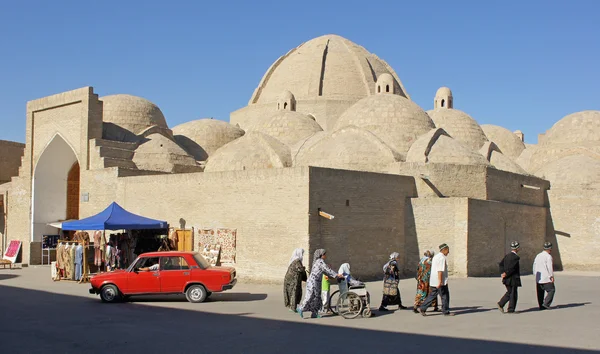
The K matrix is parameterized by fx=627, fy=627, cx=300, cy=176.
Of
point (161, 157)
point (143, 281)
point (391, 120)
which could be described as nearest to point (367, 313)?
point (143, 281)

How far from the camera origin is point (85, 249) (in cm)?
1545

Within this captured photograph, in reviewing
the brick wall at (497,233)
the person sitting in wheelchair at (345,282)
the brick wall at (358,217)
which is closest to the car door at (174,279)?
the person sitting in wheelchair at (345,282)

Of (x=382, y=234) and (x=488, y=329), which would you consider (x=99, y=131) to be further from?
(x=488, y=329)

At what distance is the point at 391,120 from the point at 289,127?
4800 mm

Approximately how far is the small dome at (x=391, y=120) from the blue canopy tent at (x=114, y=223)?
30.2ft

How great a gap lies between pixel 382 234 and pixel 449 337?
29.1 ft

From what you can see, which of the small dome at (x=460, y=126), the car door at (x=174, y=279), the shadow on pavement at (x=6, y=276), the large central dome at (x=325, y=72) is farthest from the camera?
the large central dome at (x=325, y=72)

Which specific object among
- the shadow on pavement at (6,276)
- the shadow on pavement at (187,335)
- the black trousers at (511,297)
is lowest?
the shadow on pavement at (6,276)

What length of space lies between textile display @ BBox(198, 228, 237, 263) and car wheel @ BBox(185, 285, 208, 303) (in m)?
4.35

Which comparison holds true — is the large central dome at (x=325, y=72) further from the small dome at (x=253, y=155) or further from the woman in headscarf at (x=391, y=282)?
the woman in headscarf at (x=391, y=282)

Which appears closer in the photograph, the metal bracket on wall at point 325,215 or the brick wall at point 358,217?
the metal bracket on wall at point 325,215

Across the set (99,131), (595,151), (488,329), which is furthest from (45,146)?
(595,151)

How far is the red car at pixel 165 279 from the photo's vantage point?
1161cm

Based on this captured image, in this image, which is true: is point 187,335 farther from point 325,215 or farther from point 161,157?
point 161,157
